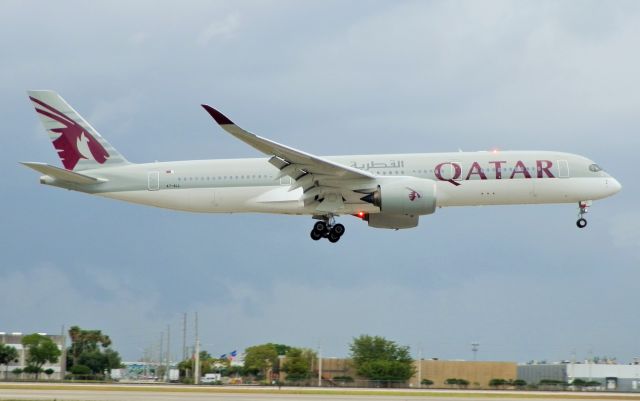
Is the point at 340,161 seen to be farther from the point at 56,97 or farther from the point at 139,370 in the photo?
the point at 139,370

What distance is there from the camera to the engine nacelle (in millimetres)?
51406

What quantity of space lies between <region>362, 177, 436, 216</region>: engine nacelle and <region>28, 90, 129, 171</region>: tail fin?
15859 mm

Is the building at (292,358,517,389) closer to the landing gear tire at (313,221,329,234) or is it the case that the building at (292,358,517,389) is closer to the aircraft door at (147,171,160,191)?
the landing gear tire at (313,221,329,234)

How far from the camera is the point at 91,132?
197 feet

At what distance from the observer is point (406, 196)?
51406 mm

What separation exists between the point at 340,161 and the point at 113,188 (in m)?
12.6

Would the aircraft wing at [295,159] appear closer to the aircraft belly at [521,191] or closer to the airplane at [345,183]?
the airplane at [345,183]

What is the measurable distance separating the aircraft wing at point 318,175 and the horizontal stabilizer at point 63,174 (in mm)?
11047

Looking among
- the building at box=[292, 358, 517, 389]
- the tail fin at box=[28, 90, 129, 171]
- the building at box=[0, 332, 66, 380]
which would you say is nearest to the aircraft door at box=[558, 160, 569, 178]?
the tail fin at box=[28, 90, 129, 171]

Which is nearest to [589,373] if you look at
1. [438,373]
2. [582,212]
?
[438,373]

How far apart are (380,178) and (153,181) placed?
41.8ft

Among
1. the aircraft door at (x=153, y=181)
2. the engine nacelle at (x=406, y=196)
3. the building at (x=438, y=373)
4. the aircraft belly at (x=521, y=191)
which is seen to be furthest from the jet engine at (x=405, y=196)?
the building at (x=438, y=373)

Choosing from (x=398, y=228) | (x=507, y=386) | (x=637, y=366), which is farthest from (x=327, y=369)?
(x=398, y=228)

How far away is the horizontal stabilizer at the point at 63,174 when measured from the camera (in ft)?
175
